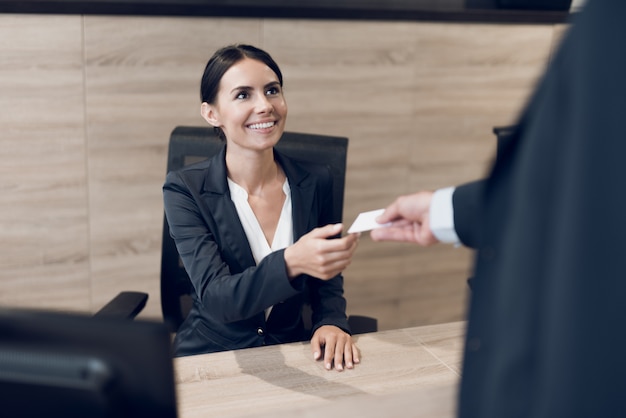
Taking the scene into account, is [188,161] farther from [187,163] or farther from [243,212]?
[243,212]

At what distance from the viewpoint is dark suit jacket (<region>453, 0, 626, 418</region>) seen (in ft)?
2.24

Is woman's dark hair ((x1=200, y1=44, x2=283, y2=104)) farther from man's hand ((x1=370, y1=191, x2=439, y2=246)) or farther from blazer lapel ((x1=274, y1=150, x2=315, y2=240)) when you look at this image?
man's hand ((x1=370, y1=191, x2=439, y2=246))

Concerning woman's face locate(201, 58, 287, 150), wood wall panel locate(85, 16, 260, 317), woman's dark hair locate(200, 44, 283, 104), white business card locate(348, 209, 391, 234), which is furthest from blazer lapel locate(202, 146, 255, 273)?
wood wall panel locate(85, 16, 260, 317)

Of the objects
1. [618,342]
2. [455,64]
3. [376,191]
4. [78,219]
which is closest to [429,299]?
[376,191]

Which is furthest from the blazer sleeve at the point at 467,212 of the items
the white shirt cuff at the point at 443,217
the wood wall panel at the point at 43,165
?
the wood wall panel at the point at 43,165

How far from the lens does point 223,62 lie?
1912 mm

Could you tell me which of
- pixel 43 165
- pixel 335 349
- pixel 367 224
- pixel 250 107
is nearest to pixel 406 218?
pixel 367 224

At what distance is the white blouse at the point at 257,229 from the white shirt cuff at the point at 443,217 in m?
0.70

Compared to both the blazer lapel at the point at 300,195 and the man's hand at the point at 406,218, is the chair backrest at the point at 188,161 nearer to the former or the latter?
the blazer lapel at the point at 300,195

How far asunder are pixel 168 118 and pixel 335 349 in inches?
59.2

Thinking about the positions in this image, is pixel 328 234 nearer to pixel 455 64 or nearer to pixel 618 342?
pixel 618 342

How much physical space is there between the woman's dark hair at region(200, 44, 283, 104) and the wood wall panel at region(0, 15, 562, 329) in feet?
2.61

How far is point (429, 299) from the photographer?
11.3 ft

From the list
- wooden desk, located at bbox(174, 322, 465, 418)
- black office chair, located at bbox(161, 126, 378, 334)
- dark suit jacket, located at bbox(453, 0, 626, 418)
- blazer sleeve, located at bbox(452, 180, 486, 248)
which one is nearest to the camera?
dark suit jacket, located at bbox(453, 0, 626, 418)
